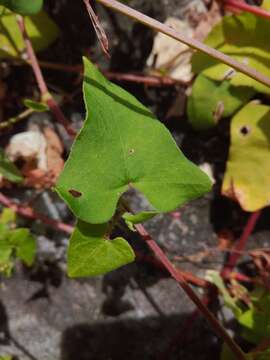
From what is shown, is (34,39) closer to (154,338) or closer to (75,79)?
(75,79)

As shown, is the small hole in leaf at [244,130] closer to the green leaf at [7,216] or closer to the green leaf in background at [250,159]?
the green leaf in background at [250,159]

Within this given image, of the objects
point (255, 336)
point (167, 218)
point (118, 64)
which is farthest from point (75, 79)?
point (255, 336)

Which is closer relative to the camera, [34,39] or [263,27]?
[263,27]

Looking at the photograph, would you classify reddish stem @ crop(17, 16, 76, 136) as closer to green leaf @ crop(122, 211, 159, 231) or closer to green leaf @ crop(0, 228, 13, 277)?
green leaf @ crop(0, 228, 13, 277)

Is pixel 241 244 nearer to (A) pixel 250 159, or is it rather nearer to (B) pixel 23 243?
(A) pixel 250 159

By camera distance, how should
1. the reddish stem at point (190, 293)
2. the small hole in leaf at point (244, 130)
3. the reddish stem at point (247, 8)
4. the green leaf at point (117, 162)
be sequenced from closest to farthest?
→ 1. the green leaf at point (117, 162)
2. the reddish stem at point (190, 293)
3. the reddish stem at point (247, 8)
4. the small hole in leaf at point (244, 130)

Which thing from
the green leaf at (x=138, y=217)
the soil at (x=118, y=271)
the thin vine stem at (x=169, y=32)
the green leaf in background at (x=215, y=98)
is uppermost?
the thin vine stem at (x=169, y=32)

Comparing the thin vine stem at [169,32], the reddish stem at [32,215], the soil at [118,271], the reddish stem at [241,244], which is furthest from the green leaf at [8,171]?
the reddish stem at [241,244]
